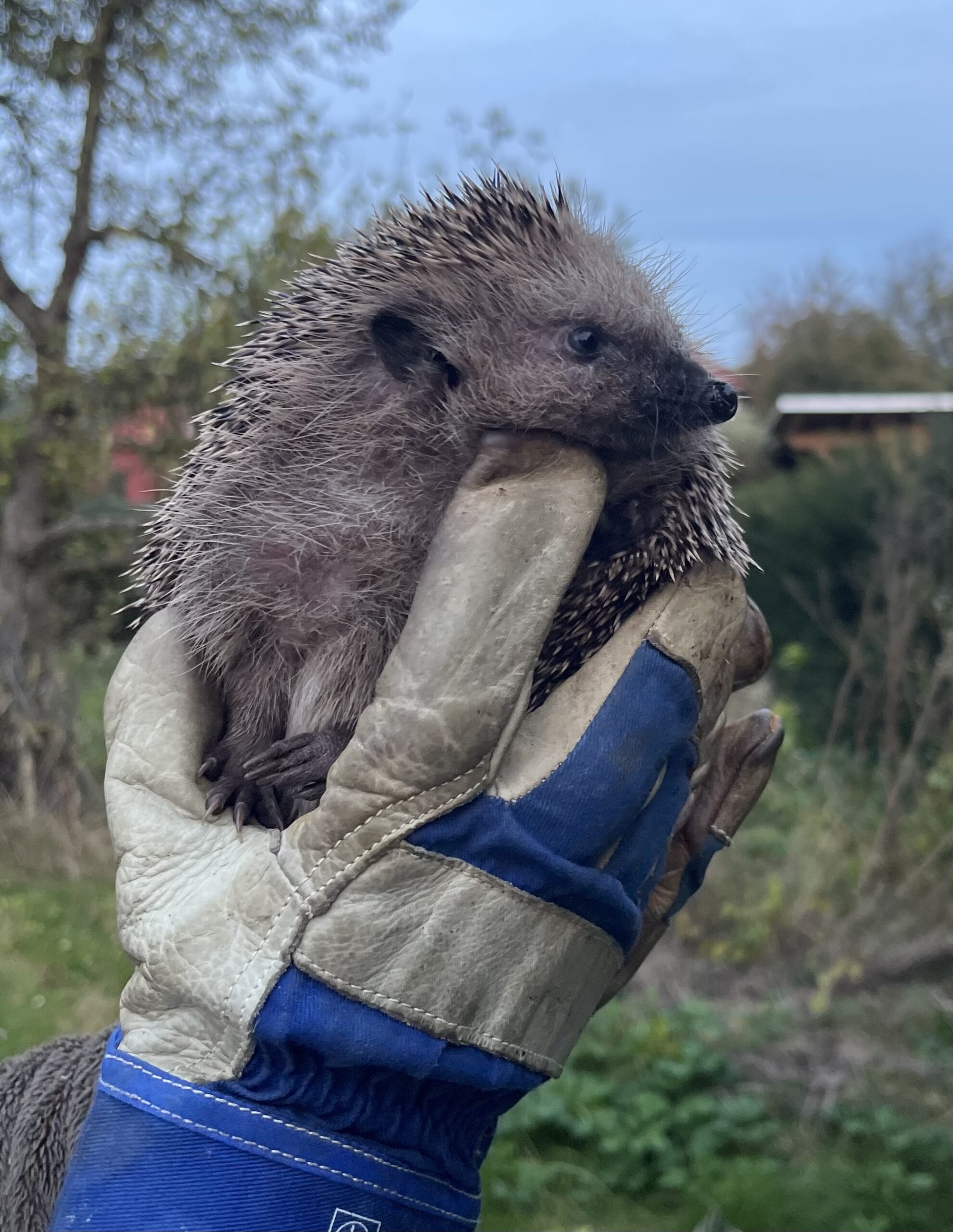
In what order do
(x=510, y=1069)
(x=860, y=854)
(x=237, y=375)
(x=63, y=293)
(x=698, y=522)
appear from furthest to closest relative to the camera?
(x=63, y=293), (x=860, y=854), (x=237, y=375), (x=698, y=522), (x=510, y=1069)

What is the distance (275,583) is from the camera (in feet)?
7.83

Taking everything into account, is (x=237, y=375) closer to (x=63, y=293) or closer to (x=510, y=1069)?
(x=510, y=1069)

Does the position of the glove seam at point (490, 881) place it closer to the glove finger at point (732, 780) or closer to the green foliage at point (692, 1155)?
the glove finger at point (732, 780)

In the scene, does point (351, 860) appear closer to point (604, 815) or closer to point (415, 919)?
point (415, 919)

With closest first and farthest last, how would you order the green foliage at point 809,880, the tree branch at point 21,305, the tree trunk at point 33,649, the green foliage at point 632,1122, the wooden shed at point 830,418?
the green foliage at point 632,1122 → the green foliage at point 809,880 → the tree trunk at point 33,649 → the tree branch at point 21,305 → the wooden shed at point 830,418

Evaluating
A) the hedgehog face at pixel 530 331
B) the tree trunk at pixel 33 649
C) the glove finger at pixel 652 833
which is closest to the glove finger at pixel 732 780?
the glove finger at pixel 652 833

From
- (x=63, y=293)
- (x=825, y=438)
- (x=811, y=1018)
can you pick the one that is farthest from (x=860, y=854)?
(x=825, y=438)

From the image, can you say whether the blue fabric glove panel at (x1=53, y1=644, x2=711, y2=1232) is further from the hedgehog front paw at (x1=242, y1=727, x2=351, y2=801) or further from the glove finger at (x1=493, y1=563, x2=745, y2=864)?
the hedgehog front paw at (x1=242, y1=727, x2=351, y2=801)

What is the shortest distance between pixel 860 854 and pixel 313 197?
5.09 meters

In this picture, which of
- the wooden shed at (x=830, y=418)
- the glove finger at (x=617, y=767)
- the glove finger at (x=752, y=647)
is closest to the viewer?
the glove finger at (x=617, y=767)

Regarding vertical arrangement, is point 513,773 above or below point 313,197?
below

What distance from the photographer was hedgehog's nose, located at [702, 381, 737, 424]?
Answer: 2.22 m

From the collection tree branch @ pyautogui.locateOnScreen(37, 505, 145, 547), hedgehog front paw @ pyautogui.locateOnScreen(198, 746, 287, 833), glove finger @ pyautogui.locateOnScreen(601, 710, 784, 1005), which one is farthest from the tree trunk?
glove finger @ pyautogui.locateOnScreen(601, 710, 784, 1005)

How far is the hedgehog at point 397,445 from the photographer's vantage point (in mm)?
2230
